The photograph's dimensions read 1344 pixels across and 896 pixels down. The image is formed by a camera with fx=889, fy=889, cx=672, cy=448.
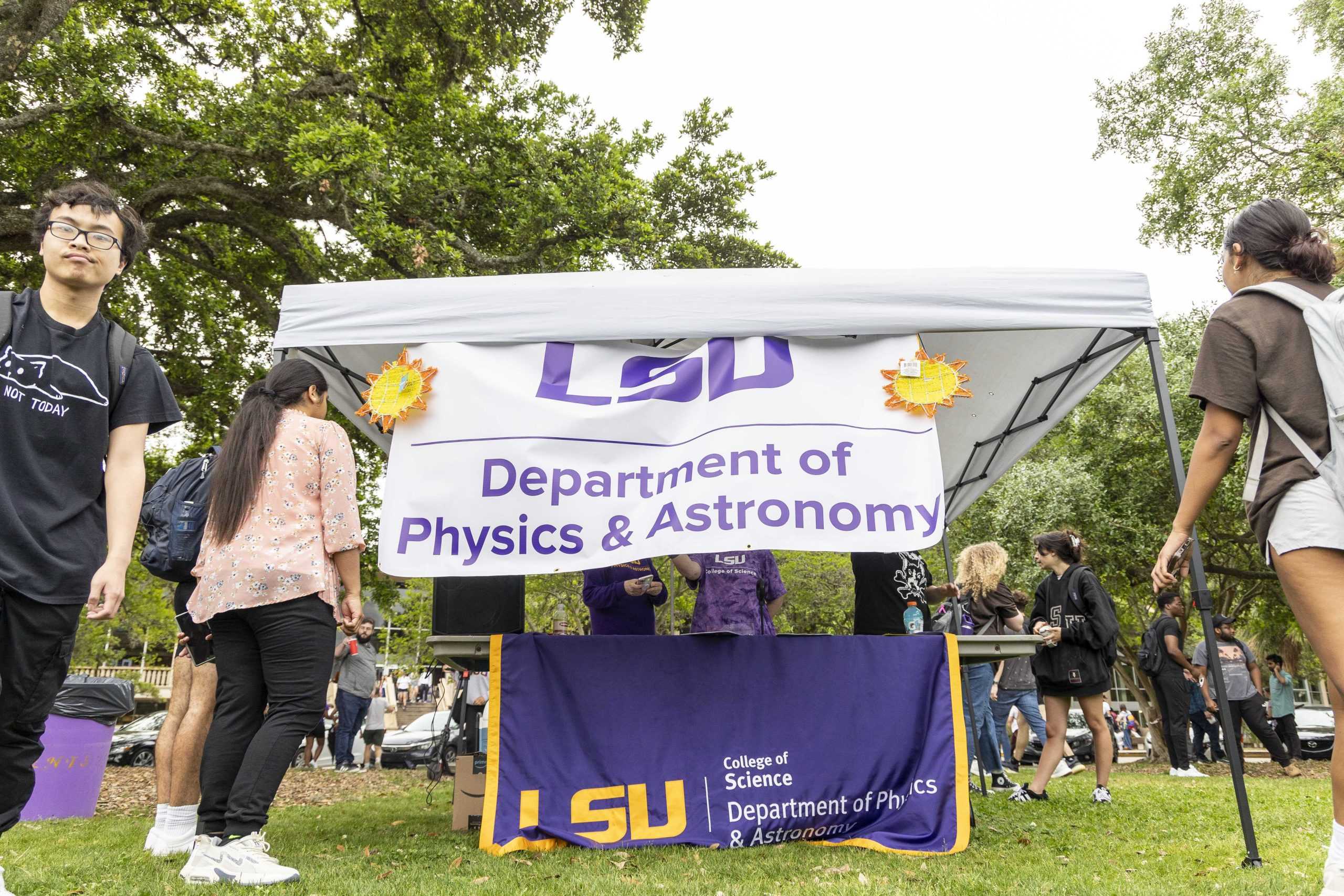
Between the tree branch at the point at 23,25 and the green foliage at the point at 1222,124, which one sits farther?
the green foliage at the point at 1222,124

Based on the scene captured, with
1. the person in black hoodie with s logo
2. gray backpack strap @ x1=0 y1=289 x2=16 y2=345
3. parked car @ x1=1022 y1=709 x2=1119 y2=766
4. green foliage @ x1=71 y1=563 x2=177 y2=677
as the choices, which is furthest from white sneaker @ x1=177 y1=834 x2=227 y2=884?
green foliage @ x1=71 y1=563 x2=177 y2=677

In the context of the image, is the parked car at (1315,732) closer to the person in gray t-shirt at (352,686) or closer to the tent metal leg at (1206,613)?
the tent metal leg at (1206,613)

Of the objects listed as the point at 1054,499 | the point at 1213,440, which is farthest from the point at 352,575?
the point at 1054,499

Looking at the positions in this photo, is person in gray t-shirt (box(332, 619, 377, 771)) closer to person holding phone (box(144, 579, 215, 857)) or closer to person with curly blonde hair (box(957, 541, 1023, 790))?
person holding phone (box(144, 579, 215, 857))

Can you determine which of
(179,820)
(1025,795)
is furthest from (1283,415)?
(179,820)

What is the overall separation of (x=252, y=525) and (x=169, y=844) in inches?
61.1

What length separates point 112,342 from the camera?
250 centimetres

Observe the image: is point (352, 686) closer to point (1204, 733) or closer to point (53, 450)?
point (53, 450)

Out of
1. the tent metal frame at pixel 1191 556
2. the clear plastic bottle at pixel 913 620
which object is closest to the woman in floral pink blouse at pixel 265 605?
the tent metal frame at pixel 1191 556

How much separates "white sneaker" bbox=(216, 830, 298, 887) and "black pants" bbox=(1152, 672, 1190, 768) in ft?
30.6

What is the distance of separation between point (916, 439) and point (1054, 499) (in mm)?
12618

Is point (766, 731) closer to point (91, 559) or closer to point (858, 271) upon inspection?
point (858, 271)

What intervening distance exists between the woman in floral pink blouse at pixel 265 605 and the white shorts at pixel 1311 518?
2.82 meters

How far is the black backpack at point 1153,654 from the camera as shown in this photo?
9.62 m
